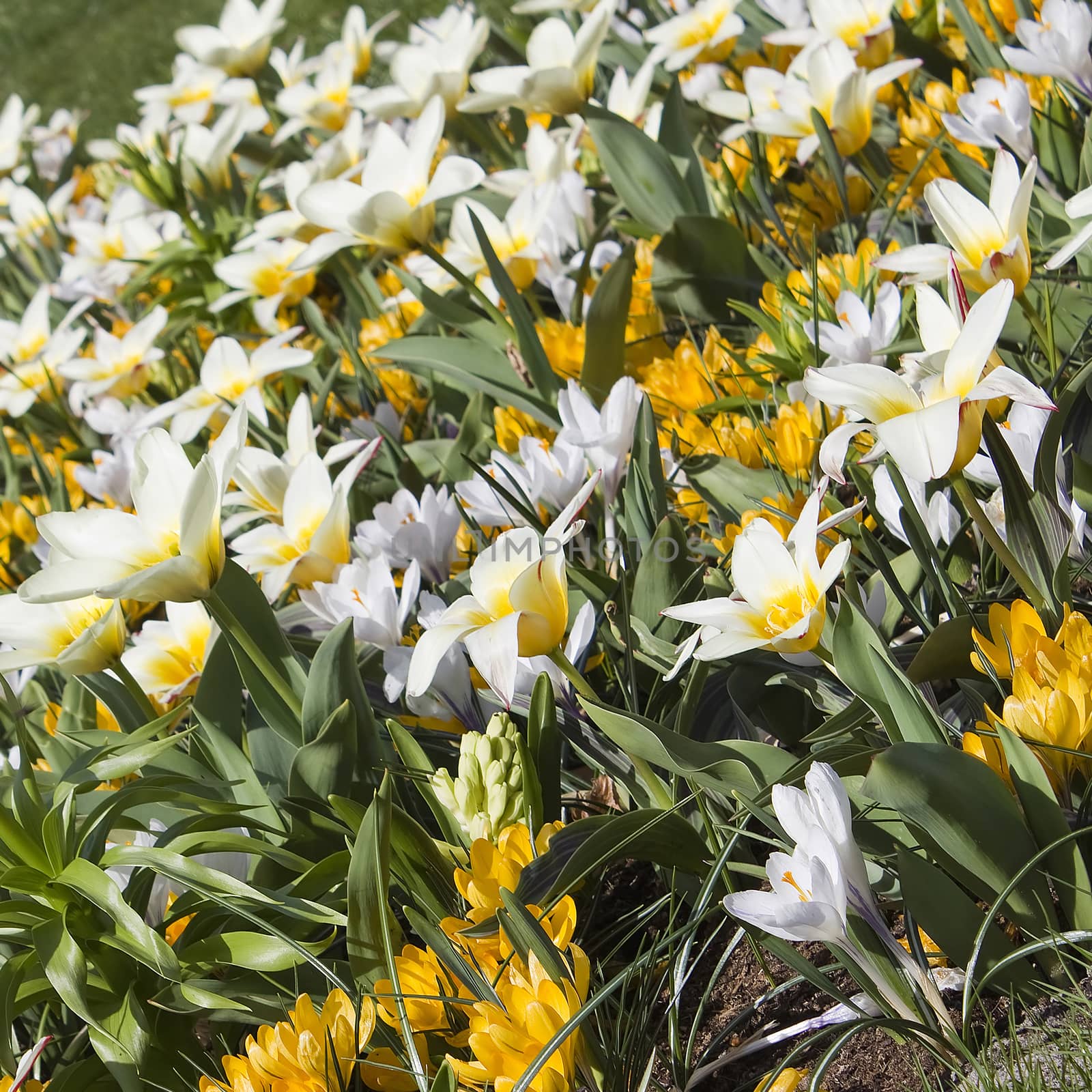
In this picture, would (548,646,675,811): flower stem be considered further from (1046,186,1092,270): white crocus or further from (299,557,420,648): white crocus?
(1046,186,1092,270): white crocus

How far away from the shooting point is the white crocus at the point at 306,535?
129cm

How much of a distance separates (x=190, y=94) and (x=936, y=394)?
3.15 m

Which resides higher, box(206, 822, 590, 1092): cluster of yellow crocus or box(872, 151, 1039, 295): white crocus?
box(872, 151, 1039, 295): white crocus

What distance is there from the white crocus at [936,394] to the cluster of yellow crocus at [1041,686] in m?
0.15

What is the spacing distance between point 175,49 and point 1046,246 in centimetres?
612

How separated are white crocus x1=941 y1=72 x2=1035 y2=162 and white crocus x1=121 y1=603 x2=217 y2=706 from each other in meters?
1.16

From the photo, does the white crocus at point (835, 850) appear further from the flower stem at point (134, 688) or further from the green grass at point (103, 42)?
the green grass at point (103, 42)

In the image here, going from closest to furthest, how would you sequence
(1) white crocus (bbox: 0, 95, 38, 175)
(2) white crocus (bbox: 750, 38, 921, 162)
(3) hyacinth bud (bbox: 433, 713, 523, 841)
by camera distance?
(3) hyacinth bud (bbox: 433, 713, 523, 841)
(2) white crocus (bbox: 750, 38, 921, 162)
(1) white crocus (bbox: 0, 95, 38, 175)

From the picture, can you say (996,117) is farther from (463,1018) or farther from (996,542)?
(463,1018)

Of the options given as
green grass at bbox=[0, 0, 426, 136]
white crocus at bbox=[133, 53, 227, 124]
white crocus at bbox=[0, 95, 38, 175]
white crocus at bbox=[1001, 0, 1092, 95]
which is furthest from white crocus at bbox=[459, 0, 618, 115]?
green grass at bbox=[0, 0, 426, 136]

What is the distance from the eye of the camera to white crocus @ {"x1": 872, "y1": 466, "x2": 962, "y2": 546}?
3.69 ft

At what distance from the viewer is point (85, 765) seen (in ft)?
3.91

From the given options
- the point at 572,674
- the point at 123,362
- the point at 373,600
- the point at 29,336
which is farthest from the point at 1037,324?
the point at 29,336

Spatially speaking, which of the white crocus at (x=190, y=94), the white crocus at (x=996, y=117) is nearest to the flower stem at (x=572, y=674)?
the white crocus at (x=996, y=117)
